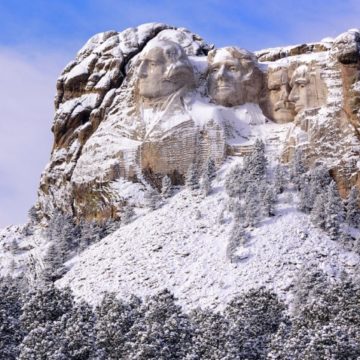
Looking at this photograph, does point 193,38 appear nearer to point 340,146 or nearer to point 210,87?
point 210,87

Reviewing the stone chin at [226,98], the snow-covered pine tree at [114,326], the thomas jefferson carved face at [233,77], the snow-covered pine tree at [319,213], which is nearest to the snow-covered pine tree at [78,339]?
the snow-covered pine tree at [114,326]

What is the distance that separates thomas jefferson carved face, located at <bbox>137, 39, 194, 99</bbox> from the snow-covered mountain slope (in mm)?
14288

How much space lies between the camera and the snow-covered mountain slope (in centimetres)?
10250

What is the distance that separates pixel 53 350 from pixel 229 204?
49559 mm

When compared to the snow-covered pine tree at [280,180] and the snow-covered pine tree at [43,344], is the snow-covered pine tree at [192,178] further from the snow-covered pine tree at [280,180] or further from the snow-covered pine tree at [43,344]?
the snow-covered pine tree at [43,344]

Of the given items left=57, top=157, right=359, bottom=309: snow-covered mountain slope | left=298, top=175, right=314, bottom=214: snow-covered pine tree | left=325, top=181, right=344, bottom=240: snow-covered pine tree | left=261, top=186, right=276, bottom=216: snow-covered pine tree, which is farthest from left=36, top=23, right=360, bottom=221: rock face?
left=261, top=186, right=276, bottom=216: snow-covered pine tree

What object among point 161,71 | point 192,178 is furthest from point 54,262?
point 161,71

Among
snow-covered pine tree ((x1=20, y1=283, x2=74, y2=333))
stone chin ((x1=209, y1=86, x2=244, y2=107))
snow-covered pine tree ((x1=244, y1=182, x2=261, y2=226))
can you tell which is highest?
stone chin ((x1=209, y1=86, x2=244, y2=107))

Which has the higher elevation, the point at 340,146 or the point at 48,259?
the point at 340,146

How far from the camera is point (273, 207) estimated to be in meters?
112

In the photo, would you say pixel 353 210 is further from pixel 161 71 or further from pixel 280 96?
pixel 161 71

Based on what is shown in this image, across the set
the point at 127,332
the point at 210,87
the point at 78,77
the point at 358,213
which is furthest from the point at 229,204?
the point at 127,332

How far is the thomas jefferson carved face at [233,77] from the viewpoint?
424 feet

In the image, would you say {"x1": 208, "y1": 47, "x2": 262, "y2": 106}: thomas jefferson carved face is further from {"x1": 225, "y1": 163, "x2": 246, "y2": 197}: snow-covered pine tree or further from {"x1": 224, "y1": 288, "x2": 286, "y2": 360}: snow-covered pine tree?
{"x1": 224, "y1": 288, "x2": 286, "y2": 360}: snow-covered pine tree
